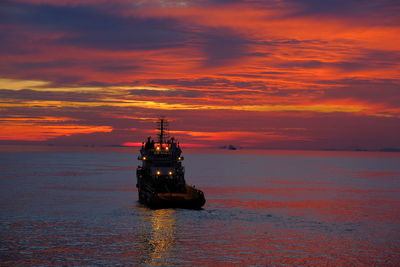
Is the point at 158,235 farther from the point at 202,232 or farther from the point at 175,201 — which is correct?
the point at 175,201

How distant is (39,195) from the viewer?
94.7 metres

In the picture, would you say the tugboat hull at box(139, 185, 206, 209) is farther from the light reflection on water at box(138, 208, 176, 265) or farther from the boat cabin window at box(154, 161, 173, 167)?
the boat cabin window at box(154, 161, 173, 167)

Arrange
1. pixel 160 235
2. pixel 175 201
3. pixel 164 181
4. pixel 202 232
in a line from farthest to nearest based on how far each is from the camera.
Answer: pixel 164 181, pixel 175 201, pixel 202 232, pixel 160 235

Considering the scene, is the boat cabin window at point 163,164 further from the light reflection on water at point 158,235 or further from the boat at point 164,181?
the light reflection on water at point 158,235

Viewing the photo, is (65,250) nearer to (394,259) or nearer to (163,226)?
(163,226)

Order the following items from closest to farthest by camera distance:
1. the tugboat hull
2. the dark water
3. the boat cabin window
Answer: the dark water → the tugboat hull → the boat cabin window

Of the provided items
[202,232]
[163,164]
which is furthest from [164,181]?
[202,232]

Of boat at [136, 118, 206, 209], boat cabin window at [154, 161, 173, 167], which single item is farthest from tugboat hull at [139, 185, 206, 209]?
boat cabin window at [154, 161, 173, 167]

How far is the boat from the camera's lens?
2889 inches

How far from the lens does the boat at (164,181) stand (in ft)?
241

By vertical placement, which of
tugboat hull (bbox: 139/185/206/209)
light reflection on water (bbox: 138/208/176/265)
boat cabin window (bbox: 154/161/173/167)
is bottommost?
light reflection on water (bbox: 138/208/176/265)

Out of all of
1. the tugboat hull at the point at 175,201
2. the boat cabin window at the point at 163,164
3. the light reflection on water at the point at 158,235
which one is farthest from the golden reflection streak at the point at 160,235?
the boat cabin window at the point at 163,164

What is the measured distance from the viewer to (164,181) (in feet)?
278

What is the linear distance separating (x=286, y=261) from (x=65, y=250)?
1949cm
